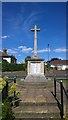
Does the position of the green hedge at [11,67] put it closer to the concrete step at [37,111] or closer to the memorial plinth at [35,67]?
the memorial plinth at [35,67]

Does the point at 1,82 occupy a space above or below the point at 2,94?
above

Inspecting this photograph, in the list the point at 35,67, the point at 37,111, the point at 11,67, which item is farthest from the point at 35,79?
the point at 11,67

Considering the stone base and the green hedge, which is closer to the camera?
the stone base

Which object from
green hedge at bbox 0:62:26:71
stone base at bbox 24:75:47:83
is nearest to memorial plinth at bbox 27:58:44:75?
stone base at bbox 24:75:47:83

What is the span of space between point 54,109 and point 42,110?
0.39 metres

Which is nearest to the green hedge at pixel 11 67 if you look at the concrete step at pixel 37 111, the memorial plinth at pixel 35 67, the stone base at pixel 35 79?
the memorial plinth at pixel 35 67

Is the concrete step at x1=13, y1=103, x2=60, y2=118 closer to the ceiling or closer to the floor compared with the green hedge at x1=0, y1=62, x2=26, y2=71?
closer to the floor

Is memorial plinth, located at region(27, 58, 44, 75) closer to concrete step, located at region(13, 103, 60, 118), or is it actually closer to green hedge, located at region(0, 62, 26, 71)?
concrete step, located at region(13, 103, 60, 118)

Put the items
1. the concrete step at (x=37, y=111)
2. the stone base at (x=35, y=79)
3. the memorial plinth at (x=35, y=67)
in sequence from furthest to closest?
1. the memorial plinth at (x=35, y=67)
2. the stone base at (x=35, y=79)
3. the concrete step at (x=37, y=111)

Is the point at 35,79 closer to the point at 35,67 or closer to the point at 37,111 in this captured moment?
the point at 35,67

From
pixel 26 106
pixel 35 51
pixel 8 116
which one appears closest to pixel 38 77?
pixel 35 51

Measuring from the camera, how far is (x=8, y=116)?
15.1ft

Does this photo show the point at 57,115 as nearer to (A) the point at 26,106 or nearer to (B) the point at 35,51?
(A) the point at 26,106

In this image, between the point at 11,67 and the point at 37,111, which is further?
the point at 11,67
